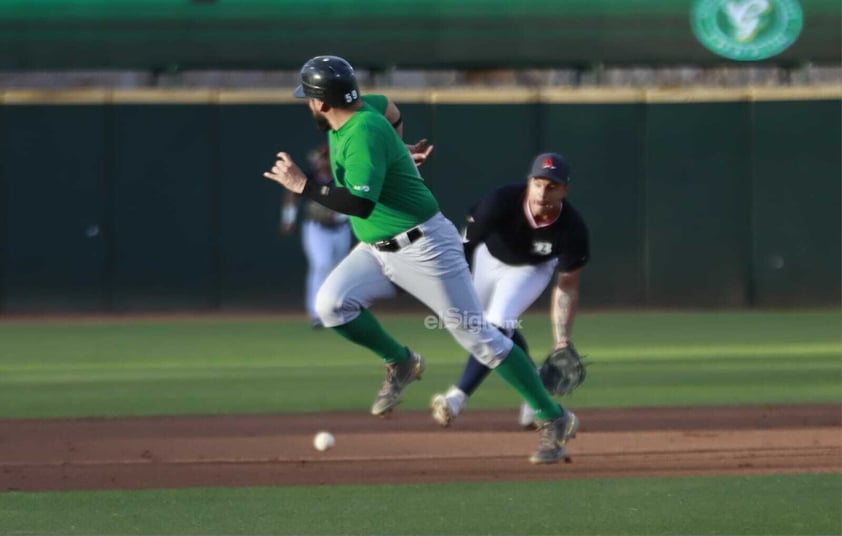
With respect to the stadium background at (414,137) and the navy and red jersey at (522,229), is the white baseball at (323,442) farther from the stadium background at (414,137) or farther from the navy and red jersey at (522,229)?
the stadium background at (414,137)

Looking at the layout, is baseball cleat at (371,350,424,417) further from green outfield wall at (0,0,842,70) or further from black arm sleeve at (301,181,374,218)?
green outfield wall at (0,0,842,70)

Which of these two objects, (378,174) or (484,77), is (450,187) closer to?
(484,77)

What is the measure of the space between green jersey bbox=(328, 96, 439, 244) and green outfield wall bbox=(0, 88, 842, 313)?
10.4 meters

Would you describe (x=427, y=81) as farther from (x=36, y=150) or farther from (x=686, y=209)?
(x=36, y=150)

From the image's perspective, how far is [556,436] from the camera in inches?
285

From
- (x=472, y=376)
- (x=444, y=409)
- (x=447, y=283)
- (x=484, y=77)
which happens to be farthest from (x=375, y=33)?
(x=447, y=283)

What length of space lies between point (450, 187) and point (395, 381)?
10.2 m

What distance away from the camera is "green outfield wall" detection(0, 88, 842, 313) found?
56.3 ft

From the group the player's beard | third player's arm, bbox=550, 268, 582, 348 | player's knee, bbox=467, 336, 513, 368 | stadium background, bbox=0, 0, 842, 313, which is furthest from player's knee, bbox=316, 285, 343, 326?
stadium background, bbox=0, 0, 842, 313

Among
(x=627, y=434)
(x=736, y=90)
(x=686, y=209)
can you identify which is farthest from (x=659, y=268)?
(x=627, y=434)

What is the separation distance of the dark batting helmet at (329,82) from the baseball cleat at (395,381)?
→ 1406 millimetres

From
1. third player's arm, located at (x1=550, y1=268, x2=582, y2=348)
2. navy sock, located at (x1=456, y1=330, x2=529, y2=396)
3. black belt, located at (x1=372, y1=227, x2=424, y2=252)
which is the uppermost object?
black belt, located at (x1=372, y1=227, x2=424, y2=252)

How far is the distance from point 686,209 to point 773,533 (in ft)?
39.5

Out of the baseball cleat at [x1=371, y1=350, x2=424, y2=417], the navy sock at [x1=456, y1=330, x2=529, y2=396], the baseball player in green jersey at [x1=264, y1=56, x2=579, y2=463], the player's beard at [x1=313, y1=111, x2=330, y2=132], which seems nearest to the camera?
the baseball player in green jersey at [x1=264, y1=56, x2=579, y2=463]
